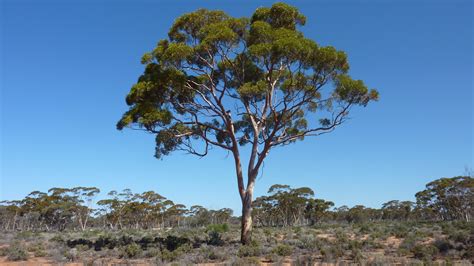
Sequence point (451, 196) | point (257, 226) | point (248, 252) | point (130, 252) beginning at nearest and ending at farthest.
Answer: point (248, 252) < point (130, 252) < point (451, 196) < point (257, 226)

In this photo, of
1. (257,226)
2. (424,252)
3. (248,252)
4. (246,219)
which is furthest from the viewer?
(257,226)

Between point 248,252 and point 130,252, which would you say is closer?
point 248,252

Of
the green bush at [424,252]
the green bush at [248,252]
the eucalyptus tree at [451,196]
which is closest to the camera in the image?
the green bush at [424,252]

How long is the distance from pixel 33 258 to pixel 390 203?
84811 millimetres

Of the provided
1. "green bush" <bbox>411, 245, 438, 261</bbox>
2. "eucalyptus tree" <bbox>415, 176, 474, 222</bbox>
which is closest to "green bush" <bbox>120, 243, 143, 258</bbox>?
"green bush" <bbox>411, 245, 438, 261</bbox>

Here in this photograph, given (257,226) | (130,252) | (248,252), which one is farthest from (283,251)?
(257,226)

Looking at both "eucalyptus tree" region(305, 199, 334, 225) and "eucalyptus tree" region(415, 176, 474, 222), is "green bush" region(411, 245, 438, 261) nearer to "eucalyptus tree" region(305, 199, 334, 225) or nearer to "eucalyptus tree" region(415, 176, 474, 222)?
"eucalyptus tree" region(415, 176, 474, 222)

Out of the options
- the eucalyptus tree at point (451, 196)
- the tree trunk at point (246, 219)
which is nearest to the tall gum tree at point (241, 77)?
the tree trunk at point (246, 219)

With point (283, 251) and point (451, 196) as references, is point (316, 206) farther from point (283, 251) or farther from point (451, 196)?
point (283, 251)

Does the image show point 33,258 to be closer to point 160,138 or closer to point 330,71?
point 160,138

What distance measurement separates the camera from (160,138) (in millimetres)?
20141

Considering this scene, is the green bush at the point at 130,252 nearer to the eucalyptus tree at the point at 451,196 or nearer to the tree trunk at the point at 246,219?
the tree trunk at the point at 246,219

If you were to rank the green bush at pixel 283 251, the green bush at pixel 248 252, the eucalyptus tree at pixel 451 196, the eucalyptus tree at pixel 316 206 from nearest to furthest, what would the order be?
the green bush at pixel 248 252 → the green bush at pixel 283 251 → the eucalyptus tree at pixel 451 196 → the eucalyptus tree at pixel 316 206

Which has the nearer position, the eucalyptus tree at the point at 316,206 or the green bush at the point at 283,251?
the green bush at the point at 283,251
